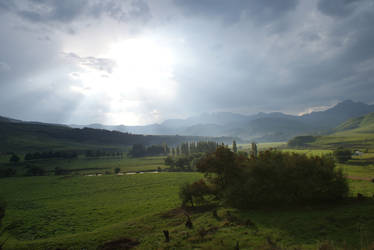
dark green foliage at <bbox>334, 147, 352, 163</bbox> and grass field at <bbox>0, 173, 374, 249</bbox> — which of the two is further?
Answer: dark green foliage at <bbox>334, 147, 352, 163</bbox>

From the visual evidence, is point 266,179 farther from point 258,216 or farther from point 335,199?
point 335,199

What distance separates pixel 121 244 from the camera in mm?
31984

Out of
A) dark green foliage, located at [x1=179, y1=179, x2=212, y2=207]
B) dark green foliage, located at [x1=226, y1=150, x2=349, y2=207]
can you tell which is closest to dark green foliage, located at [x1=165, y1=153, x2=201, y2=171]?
dark green foliage, located at [x1=179, y1=179, x2=212, y2=207]

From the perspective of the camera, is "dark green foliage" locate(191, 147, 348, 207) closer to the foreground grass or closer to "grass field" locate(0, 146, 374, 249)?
"grass field" locate(0, 146, 374, 249)

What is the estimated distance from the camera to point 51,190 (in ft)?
293

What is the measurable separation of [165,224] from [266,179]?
2272 centimetres

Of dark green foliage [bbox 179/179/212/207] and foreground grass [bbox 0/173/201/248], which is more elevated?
dark green foliage [bbox 179/179/212/207]

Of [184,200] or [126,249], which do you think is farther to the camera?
[184,200]

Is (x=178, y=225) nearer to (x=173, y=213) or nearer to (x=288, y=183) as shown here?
(x=173, y=213)

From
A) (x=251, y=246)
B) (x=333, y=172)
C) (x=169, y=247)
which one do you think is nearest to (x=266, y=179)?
(x=333, y=172)

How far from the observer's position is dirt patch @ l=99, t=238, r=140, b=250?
31116mm

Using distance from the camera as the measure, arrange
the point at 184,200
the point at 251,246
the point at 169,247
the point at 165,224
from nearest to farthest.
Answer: the point at 251,246 < the point at 169,247 < the point at 165,224 < the point at 184,200

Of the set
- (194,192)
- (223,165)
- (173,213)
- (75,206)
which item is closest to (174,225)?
(173,213)

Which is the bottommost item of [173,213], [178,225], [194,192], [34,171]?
[173,213]
